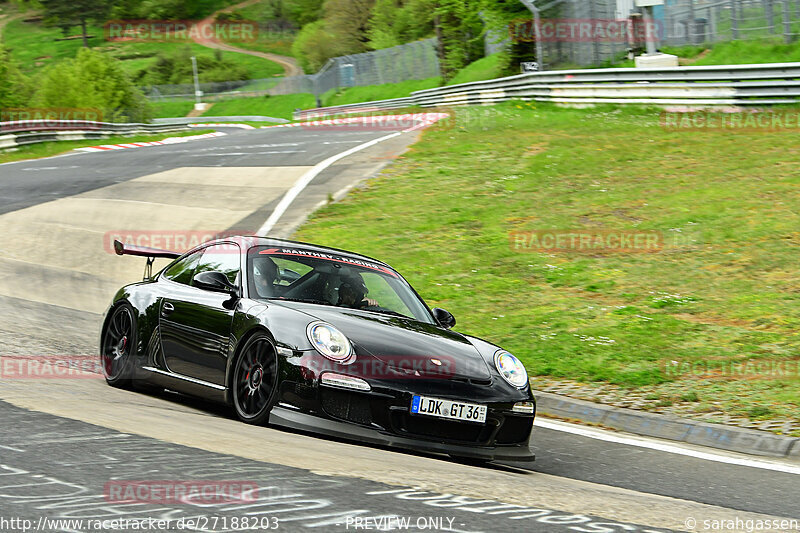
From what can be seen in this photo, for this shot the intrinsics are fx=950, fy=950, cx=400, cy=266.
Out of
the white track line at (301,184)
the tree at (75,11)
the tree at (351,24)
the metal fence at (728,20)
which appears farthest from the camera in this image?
the tree at (75,11)

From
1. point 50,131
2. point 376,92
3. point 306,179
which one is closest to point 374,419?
point 306,179

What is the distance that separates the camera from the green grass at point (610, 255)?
9.13 meters

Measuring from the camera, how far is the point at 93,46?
461ft

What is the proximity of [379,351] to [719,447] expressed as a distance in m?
2.85

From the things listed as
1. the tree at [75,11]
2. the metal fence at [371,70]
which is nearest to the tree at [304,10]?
the tree at [75,11]

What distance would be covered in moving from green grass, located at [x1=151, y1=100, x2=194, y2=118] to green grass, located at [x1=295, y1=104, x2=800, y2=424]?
282 feet

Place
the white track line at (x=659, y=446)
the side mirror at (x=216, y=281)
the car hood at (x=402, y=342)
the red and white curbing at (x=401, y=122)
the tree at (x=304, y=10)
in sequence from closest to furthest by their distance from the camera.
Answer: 1. the car hood at (x=402, y=342)
2. the white track line at (x=659, y=446)
3. the side mirror at (x=216, y=281)
4. the red and white curbing at (x=401, y=122)
5. the tree at (x=304, y=10)

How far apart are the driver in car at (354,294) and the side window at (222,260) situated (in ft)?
2.58

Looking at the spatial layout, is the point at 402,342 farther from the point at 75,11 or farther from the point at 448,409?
the point at 75,11

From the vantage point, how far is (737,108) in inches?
856

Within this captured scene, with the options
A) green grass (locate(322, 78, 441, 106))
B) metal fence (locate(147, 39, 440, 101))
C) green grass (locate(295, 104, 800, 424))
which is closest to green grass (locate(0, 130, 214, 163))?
green grass (locate(295, 104, 800, 424))

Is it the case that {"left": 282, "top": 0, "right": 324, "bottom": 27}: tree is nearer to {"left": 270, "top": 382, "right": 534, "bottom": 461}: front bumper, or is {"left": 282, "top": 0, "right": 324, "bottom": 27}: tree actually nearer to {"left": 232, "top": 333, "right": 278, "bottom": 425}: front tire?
{"left": 232, "top": 333, "right": 278, "bottom": 425}: front tire

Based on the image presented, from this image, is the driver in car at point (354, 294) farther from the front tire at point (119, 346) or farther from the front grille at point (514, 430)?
the front tire at point (119, 346)

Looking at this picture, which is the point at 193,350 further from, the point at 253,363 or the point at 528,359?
the point at 528,359
